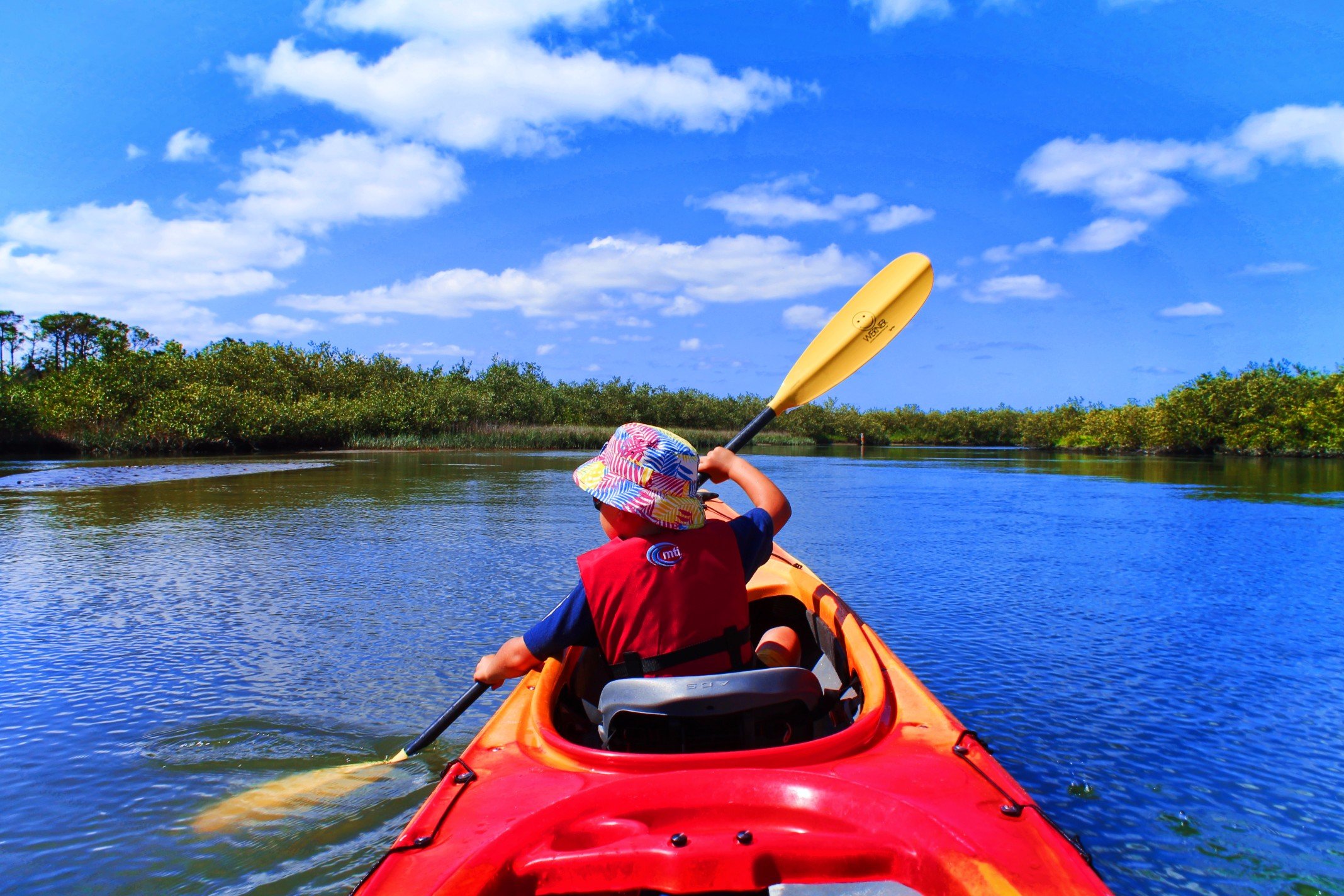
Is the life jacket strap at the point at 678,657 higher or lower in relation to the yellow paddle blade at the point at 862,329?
lower

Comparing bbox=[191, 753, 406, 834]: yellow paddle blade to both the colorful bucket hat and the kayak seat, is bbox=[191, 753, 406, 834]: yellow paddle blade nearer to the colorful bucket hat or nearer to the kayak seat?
the kayak seat

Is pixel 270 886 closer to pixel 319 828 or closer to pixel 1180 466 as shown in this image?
pixel 319 828

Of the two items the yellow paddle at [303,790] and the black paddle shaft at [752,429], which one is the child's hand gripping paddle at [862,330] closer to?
the black paddle shaft at [752,429]

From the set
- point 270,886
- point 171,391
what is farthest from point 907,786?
point 171,391

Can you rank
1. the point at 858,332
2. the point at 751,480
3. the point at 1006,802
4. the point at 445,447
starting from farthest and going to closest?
1. the point at 445,447
2. the point at 858,332
3. the point at 751,480
4. the point at 1006,802

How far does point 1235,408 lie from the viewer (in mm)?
36844

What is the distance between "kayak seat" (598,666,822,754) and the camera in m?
1.91

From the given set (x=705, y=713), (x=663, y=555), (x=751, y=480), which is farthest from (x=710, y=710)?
(x=751, y=480)

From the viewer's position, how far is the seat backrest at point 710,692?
6.25 feet

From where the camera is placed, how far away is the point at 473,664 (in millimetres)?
4742

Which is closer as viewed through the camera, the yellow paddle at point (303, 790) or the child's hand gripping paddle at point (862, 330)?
the yellow paddle at point (303, 790)

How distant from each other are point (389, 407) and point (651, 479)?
36.0 m

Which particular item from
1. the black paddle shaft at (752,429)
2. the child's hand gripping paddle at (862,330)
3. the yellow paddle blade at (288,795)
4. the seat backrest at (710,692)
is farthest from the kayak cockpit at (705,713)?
the child's hand gripping paddle at (862,330)

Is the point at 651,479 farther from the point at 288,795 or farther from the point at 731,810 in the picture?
the point at 288,795
